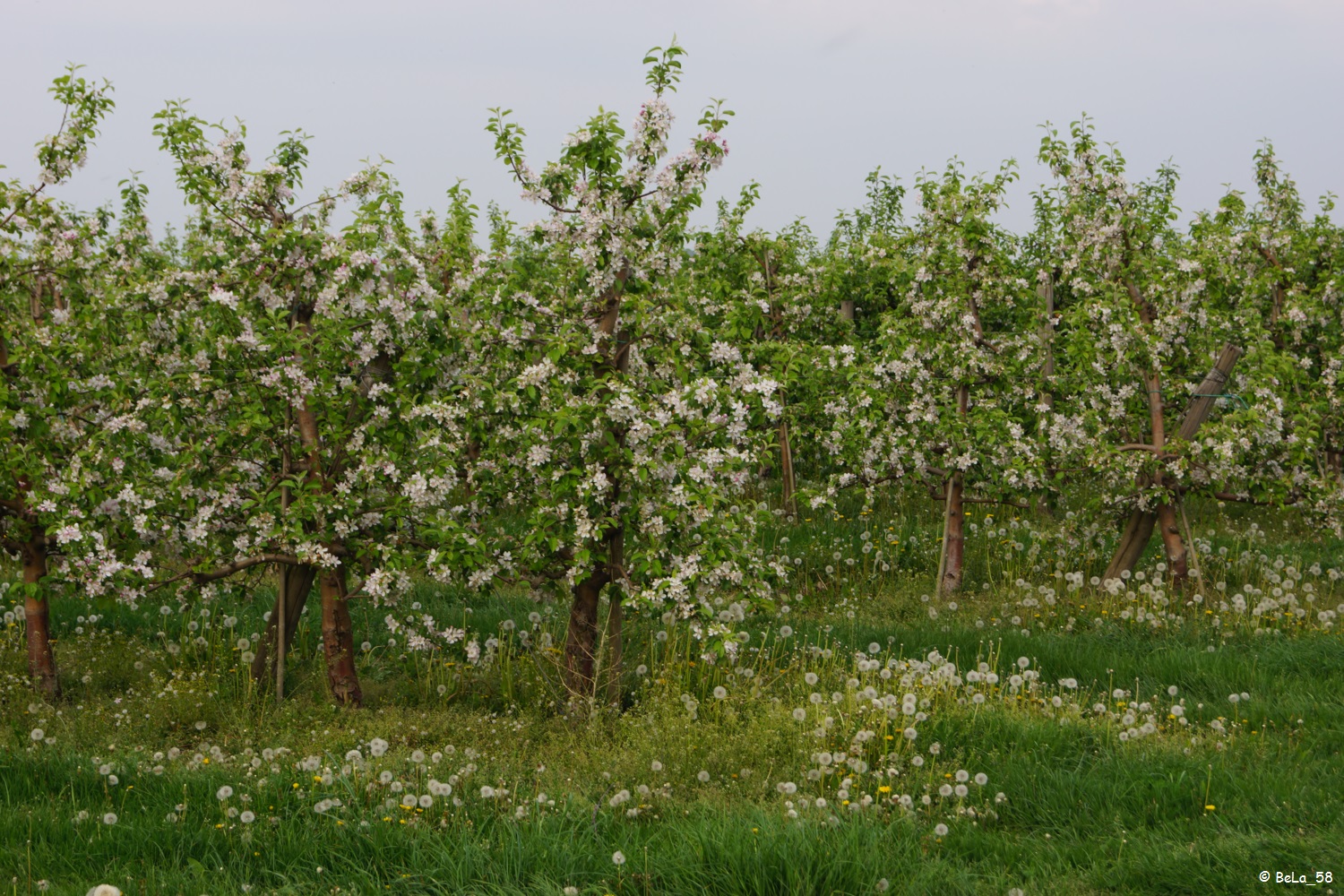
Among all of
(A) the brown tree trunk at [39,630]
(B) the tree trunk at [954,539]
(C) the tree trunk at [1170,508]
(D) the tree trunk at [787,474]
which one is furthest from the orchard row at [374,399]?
(D) the tree trunk at [787,474]

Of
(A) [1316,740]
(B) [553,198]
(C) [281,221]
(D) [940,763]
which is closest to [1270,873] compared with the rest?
(D) [940,763]

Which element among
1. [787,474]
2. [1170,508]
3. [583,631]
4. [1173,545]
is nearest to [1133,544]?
[1173,545]

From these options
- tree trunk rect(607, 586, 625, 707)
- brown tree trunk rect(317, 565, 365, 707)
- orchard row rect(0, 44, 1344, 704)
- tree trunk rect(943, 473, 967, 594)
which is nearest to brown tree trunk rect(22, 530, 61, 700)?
orchard row rect(0, 44, 1344, 704)

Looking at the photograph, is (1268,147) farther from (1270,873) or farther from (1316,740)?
(1270,873)

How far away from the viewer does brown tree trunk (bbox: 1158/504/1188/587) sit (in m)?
11.8

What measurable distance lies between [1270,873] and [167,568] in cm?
776

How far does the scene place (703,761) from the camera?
6.53 meters

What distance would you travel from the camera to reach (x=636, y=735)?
7113mm

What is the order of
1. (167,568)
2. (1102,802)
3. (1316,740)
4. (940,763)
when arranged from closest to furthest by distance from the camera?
1. (1102,802)
2. (940,763)
3. (1316,740)
4. (167,568)

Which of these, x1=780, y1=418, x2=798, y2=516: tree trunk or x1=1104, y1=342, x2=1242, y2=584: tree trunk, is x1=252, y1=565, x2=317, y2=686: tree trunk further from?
x1=1104, y1=342, x2=1242, y2=584: tree trunk

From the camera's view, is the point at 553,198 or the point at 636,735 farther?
the point at 553,198

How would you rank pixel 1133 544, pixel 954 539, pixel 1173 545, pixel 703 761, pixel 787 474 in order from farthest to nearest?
1. pixel 787 474
2. pixel 954 539
3. pixel 1133 544
4. pixel 1173 545
5. pixel 703 761

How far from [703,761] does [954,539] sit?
6873mm

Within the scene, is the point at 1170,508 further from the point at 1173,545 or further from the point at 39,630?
the point at 39,630
